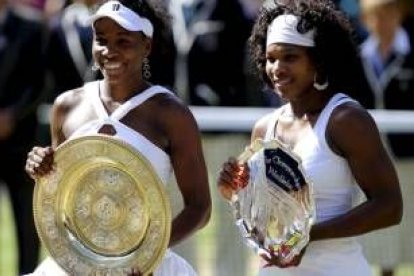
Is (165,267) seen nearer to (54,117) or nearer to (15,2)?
(54,117)

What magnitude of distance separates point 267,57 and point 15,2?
16.0 feet

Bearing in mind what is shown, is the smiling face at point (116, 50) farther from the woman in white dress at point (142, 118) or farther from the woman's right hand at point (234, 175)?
the woman's right hand at point (234, 175)

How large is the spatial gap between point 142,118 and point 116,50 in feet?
0.84

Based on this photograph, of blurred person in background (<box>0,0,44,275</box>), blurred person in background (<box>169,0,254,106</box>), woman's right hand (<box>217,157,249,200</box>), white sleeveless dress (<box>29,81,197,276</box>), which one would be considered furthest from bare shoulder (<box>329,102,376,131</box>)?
blurred person in background (<box>169,0,254,106</box>)

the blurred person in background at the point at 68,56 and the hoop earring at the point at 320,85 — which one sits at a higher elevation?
the hoop earring at the point at 320,85

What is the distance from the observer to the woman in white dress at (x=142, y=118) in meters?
6.59

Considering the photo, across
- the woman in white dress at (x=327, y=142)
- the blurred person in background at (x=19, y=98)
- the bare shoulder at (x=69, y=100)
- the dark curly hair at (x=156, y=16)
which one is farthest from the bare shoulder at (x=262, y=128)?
the blurred person in background at (x=19, y=98)

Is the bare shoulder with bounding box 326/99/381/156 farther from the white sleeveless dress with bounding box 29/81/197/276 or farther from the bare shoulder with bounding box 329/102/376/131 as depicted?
the white sleeveless dress with bounding box 29/81/197/276

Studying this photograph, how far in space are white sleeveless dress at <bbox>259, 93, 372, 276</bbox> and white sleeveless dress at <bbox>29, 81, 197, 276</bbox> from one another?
389 millimetres

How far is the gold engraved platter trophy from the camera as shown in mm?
6309

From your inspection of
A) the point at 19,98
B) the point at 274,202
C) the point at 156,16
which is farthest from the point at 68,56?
the point at 274,202

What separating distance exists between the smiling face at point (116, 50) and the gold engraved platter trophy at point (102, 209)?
0.36m

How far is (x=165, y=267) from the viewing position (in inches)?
263

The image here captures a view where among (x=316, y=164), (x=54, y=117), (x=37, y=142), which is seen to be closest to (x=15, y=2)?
(x=37, y=142)
